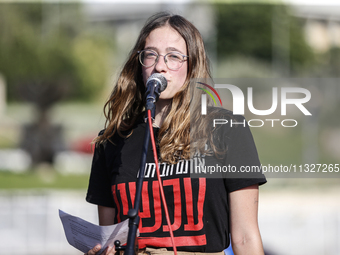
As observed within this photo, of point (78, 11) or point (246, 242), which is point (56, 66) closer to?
point (78, 11)

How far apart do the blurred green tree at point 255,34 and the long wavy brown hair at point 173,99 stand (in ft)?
110

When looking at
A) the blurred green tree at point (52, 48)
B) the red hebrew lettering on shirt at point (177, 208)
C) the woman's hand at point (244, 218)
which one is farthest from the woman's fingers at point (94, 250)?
the blurred green tree at point (52, 48)

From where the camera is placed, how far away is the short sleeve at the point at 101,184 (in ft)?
8.00

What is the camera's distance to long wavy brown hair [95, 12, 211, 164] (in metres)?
2.25

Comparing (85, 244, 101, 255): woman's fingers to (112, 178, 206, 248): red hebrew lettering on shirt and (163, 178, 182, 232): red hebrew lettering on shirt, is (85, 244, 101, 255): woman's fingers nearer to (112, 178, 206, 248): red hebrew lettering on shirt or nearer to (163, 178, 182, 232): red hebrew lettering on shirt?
(112, 178, 206, 248): red hebrew lettering on shirt

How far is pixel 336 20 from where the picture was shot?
36.9 m

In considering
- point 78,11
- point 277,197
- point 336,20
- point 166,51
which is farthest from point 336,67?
point 166,51

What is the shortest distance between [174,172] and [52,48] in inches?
1293

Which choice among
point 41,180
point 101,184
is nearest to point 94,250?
point 101,184

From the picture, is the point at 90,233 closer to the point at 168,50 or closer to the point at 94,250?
the point at 94,250

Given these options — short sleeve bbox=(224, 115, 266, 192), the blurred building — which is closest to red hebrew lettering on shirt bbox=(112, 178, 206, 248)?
short sleeve bbox=(224, 115, 266, 192)

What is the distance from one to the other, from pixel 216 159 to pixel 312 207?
10.9 meters

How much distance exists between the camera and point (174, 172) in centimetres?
A: 217

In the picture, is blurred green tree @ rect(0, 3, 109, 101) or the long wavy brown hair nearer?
the long wavy brown hair
